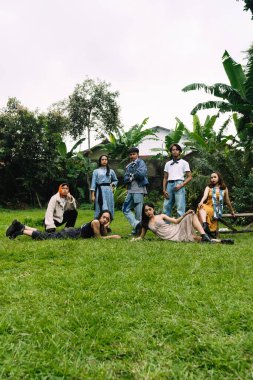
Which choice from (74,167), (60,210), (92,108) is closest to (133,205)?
(60,210)

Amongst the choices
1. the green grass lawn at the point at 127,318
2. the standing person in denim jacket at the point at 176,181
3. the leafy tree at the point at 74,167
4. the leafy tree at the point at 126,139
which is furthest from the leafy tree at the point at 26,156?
the green grass lawn at the point at 127,318

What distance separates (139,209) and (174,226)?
1.16 m

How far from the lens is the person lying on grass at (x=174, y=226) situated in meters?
5.92

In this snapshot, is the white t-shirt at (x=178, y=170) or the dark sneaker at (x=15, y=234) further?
the white t-shirt at (x=178, y=170)

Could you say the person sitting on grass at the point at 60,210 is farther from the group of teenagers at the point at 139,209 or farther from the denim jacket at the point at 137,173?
the denim jacket at the point at 137,173

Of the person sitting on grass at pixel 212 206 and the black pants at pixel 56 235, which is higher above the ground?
the person sitting on grass at pixel 212 206

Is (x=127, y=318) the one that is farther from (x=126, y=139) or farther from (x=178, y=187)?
(x=126, y=139)

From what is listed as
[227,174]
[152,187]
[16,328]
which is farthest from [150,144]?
[16,328]

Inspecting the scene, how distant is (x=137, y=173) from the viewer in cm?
689

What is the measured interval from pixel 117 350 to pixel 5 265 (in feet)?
7.61

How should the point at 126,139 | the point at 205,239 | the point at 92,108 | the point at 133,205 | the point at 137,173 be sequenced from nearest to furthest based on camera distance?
the point at 205,239 < the point at 137,173 < the point at 133,205 < the point at 126,139 < the point at 92,108

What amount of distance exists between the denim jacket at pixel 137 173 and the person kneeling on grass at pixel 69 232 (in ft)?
3.71

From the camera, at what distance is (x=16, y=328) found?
231 centimetres

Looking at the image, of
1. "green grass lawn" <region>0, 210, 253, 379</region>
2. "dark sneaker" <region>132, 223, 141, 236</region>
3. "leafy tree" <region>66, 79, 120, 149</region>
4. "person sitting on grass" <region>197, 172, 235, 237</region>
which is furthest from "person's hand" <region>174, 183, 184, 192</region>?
"leafy tree" <region>66, 79, 120, 149</region>
